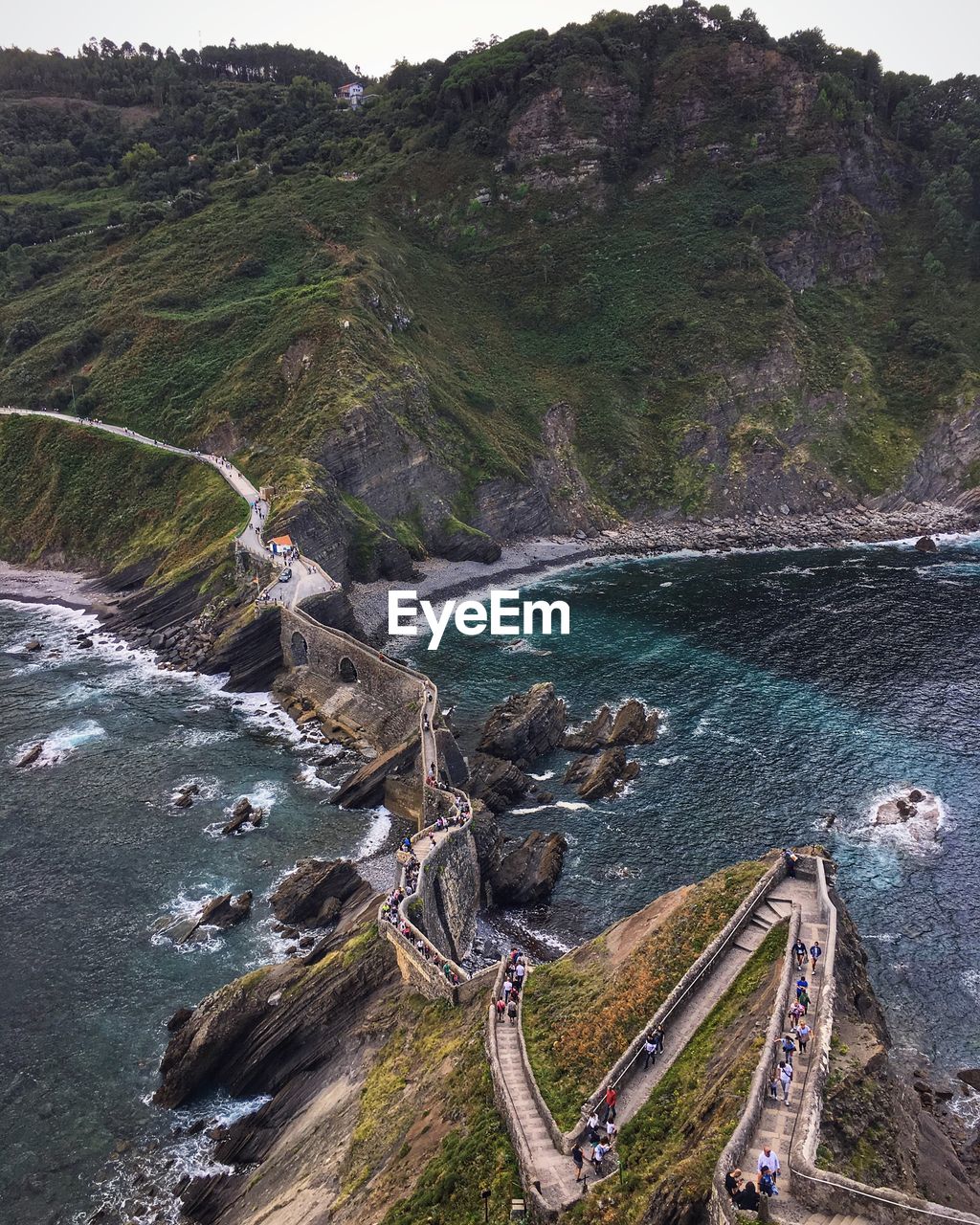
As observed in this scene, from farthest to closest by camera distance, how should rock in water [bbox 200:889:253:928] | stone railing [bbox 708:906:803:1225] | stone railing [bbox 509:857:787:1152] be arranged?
rock in water [bbox 200:889:253:928] < stone railing [bbox 509:857:787:1152] < stone railing [bbox 708:906:803:1225]

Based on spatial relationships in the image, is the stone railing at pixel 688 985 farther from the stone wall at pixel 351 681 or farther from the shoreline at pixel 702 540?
the shoreline at pixel 702 540

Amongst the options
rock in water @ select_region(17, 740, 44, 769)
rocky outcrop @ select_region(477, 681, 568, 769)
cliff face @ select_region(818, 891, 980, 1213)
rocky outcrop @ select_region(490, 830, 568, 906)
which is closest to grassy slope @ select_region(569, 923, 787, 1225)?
cliff face @ select_region(818, 891, 980, 1213)

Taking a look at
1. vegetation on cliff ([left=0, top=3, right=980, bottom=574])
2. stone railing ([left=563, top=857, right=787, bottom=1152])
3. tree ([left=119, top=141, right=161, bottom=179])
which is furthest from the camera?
tree ([left=119, top=141, right=161, bottom=179])

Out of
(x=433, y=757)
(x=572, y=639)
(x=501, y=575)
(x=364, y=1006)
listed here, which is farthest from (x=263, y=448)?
(x=364, y=1006)

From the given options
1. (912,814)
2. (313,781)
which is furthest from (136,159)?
(912,814)

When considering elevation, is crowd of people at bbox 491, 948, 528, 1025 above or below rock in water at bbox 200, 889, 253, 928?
above

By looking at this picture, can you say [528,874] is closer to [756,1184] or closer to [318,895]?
[318,895]

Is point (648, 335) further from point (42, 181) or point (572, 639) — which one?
point (42, 181)

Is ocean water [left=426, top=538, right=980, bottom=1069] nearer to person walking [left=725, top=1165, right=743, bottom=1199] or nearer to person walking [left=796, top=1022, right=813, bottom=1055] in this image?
person walking [left=796, top=1022, right=813, bottom=1055]
